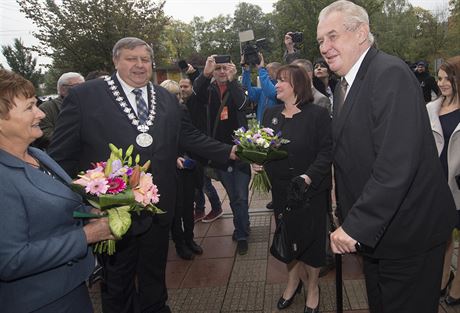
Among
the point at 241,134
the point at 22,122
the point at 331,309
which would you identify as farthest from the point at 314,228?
the point at 22,122

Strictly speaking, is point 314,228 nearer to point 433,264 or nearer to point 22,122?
point 433,264

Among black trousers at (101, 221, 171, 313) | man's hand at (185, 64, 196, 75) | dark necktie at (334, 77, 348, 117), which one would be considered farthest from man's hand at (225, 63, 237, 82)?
dark necktie at (334, 77, 348, 117)

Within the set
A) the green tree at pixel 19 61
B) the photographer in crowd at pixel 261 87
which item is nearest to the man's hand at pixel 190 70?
the photographer in crowd at pixel 261 87

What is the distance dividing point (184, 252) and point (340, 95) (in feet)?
10.7

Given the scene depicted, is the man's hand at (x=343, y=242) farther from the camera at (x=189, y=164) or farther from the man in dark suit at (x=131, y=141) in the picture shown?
the camera at (x=189, y=164)

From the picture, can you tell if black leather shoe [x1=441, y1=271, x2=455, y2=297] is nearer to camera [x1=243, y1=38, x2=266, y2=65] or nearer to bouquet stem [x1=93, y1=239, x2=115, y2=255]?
bouquet stem [x1=93, y1=239, x2=115, y2=255]

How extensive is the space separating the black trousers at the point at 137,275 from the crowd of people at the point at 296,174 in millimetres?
12

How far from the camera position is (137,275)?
3.33 metres

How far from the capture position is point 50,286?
200 cm

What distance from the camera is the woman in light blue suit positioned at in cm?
182

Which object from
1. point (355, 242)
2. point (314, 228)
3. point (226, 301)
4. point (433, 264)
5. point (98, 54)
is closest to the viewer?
point (355, 242)

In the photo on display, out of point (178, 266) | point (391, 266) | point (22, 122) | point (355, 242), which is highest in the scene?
point (22, 122)

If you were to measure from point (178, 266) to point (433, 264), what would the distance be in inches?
129

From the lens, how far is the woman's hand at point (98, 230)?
2105 mm
